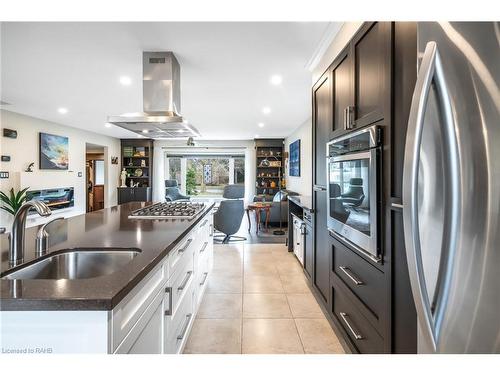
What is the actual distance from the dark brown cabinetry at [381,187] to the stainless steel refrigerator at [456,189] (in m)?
0.45

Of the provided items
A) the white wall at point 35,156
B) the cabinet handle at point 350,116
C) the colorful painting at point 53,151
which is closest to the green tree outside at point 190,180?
the white wall at point 35,156

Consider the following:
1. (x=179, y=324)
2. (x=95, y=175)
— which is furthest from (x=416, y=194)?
(x=95, y=175)

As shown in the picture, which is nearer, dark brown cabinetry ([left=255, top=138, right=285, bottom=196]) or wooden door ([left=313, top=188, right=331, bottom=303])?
wooden door ([left=313, top=188, right=331, bottom=303])

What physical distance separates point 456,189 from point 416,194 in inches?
3.5

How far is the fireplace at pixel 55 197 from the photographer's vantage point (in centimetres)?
561

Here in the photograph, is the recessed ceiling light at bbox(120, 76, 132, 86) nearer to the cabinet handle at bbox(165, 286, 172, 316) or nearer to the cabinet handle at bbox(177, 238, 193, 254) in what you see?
the cabinet handle at bbox(177, 238, 193, 254)

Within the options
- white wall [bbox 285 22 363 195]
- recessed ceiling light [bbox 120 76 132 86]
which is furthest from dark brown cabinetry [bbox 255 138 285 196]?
recessed ceiling light [bbox 120 76 132 86]

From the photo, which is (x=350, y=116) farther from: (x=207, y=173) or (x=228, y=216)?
(x=207, y=173)

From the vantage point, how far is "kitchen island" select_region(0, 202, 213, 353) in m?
0.85

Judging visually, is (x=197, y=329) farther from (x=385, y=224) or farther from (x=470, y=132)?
(x=470, y=132)

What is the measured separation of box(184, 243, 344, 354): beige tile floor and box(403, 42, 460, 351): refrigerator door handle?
1538mm

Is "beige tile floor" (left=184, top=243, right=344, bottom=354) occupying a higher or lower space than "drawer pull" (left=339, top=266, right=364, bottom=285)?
lower

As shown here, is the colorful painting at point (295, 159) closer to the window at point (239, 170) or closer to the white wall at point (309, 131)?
the white wall at point (309, 131)
